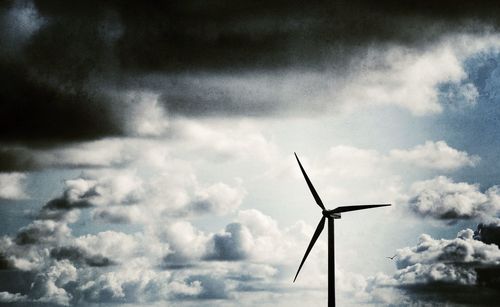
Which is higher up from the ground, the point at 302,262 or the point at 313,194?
the point at 313,194

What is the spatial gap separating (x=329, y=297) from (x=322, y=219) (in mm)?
9014

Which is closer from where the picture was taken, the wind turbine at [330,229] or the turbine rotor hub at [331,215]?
the wind turbine at [330,229]

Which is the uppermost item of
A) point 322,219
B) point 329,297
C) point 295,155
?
point 295,155

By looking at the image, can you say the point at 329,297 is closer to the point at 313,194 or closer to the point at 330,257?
the point at 330,257

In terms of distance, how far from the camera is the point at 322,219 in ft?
257

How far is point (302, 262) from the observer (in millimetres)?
78188

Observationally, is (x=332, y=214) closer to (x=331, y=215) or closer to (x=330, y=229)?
(x=331, y=215)

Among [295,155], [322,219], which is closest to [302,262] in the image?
[322,219]

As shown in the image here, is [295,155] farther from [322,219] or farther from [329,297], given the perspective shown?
[329,297]

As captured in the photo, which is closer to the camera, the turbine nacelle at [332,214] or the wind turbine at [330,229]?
the wind turbine at [330,229]

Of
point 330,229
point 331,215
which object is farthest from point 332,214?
point 330,229

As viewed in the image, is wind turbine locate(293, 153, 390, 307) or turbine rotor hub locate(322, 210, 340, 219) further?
turbine rotor hub locate(322, 210, 340, 219)

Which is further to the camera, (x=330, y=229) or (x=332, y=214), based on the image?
(x=332, y=214)

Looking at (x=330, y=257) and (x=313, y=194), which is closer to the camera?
(x=330, y=257)
